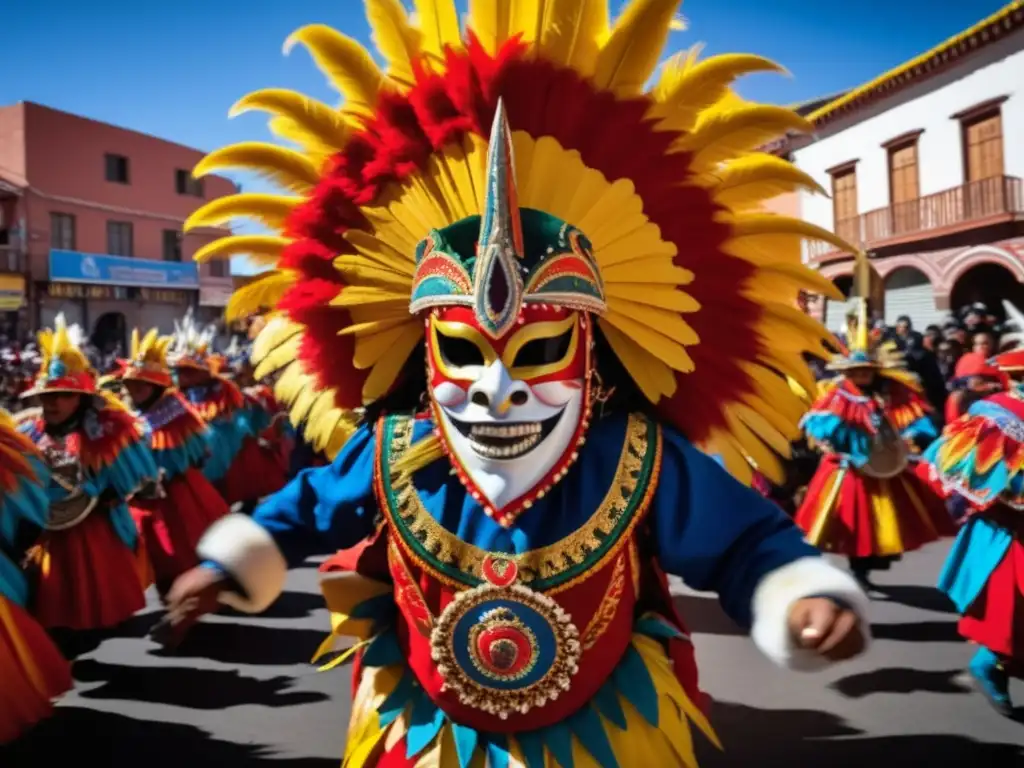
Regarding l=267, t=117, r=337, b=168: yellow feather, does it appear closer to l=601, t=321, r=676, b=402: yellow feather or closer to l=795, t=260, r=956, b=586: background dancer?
l=601, t=321, r=676, b=402: yellow feather

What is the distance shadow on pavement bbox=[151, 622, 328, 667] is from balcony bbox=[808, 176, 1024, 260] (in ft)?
36.6

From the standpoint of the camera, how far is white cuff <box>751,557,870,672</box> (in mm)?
1761

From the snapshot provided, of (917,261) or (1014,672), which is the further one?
(917,261)

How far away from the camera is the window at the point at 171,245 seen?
28453 mm

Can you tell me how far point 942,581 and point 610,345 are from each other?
9.51 feet

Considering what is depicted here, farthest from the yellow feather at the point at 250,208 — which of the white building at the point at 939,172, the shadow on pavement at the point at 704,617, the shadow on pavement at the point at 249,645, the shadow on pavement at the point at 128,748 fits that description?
the white building at the point at 939,172

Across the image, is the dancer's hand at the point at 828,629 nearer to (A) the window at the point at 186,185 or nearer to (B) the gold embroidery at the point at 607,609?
(B) the gold embroidery at the point at 607,609

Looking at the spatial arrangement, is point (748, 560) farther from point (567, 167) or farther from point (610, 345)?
point (567, 167)

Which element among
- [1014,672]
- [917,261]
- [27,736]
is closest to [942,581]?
[1014,672]

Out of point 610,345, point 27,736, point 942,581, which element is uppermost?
point 610,345

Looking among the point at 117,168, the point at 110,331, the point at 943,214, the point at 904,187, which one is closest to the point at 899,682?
the point at 943,214

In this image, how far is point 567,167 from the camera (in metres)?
2.03

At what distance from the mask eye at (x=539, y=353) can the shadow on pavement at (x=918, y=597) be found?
477 centimetres

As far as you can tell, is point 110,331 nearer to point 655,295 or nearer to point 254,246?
point 254,246
